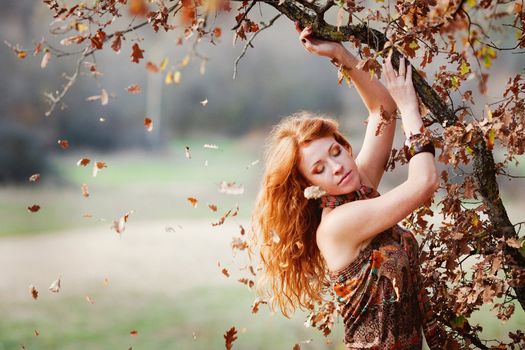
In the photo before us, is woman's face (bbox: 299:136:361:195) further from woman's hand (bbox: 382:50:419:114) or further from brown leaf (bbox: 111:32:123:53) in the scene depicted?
brown leaf (bbox: 111:32:123:53)

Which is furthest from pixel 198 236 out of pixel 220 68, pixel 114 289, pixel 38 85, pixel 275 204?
pixel 275 204

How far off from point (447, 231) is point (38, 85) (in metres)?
7.85

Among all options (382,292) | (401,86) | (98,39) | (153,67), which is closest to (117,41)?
(98,39)

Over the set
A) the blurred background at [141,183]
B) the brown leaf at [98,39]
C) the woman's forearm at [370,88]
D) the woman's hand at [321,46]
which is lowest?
the woman's forearm at [370,88]

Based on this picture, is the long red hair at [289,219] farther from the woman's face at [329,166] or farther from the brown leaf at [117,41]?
the brown leaf at [117,41]

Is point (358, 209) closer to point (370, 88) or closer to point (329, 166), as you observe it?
point (329, 166)

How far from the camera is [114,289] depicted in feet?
26.3

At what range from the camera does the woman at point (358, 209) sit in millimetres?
2229

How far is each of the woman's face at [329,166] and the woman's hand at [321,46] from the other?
283mm

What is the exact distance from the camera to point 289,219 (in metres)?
2.56

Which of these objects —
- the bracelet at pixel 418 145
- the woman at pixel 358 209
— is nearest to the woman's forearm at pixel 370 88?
the woman at pixel 358 209

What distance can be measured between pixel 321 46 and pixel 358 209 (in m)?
0.56

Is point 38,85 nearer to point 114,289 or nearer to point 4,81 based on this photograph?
point 4,81

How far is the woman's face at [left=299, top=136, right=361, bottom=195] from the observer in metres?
2.36
